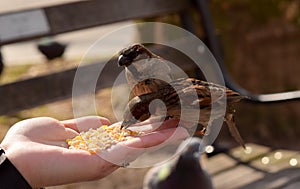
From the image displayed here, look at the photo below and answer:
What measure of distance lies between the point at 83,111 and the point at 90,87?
0.76 m

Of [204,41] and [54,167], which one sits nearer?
[54,167]

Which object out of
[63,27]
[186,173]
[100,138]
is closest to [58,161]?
[100,138]

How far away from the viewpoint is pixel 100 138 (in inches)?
57.1

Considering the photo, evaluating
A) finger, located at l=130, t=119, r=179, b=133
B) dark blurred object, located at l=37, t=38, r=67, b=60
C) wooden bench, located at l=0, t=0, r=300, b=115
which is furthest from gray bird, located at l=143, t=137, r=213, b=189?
dark blurred object, located at l=37, t=38, r=67, b=60

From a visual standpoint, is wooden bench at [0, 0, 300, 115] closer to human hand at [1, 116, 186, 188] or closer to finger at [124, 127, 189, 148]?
human hand at [1, 116, 186, 188]

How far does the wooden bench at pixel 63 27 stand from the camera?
227 centimetres

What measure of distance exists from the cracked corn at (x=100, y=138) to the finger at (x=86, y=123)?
5cm

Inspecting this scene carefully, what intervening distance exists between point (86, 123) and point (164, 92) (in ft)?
1.54

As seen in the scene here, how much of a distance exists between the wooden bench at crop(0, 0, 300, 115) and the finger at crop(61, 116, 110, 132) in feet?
2.15

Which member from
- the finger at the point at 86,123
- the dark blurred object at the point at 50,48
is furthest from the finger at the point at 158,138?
the dark blurred object at the point at 50,48

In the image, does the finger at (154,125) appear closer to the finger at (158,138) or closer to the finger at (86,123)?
the finger at (158,138)

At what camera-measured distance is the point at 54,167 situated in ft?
4.53

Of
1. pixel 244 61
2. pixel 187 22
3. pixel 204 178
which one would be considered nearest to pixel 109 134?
pixel 204 178

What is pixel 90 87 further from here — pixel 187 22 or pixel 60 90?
pixel 187 22
